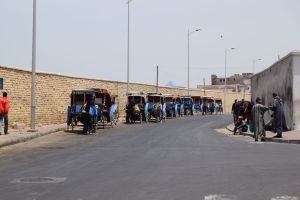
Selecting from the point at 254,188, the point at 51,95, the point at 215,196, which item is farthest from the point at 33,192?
the point at 51,95

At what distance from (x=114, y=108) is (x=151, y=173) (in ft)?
68.3

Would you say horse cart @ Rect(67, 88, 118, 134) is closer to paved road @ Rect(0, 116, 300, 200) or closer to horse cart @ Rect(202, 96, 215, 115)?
paved road @ Rect(0, 116, 300, 200)

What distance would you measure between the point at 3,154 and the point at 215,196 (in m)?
9.01

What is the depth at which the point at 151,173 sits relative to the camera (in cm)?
1145

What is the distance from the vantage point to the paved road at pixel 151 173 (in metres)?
8.95

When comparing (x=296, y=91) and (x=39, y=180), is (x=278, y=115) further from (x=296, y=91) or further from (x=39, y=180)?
(x=39, y=180)

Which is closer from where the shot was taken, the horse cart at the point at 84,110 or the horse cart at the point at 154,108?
the horse cart at the point at 84,110

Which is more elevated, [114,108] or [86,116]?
[114,108]

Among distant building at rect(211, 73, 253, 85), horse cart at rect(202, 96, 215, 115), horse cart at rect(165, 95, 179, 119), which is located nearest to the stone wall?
horse cart at rect(165, 95, 179, 119)

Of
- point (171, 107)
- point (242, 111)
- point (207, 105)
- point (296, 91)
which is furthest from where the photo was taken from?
point (207, 105)

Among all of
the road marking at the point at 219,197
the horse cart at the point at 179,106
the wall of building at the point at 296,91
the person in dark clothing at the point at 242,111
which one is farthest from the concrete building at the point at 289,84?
the horse cart at the point at 179,106

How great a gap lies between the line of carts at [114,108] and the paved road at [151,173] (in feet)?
27.8

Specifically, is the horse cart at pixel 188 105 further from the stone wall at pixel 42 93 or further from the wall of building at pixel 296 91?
the wall of building at pixel 296 91

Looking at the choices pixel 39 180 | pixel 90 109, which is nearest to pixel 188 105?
pixel 90 109
